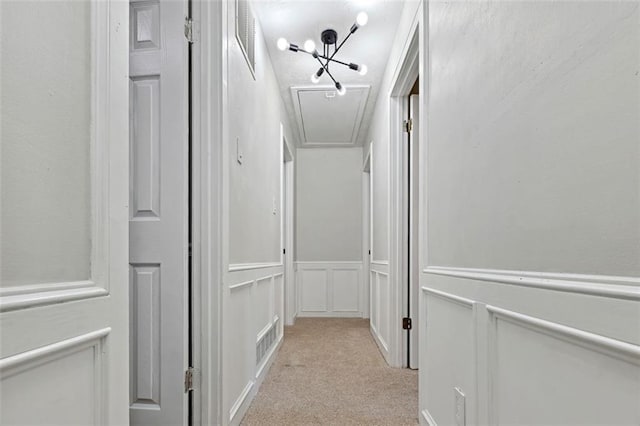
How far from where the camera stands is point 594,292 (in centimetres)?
68

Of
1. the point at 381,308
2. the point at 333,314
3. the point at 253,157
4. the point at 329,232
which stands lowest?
the point at 333,314

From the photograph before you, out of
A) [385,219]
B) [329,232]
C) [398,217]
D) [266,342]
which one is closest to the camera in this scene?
[266,342]

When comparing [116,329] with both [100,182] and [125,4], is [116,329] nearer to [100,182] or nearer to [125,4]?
[100,182]

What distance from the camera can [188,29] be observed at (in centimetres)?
163

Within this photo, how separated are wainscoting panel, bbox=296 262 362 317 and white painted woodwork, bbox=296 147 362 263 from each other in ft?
0.37

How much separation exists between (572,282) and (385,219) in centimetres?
259

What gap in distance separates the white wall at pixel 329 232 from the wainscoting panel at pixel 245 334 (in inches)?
83.8

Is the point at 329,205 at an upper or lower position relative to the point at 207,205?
upper

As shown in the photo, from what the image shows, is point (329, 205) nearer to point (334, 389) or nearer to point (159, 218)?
point (334, 389)

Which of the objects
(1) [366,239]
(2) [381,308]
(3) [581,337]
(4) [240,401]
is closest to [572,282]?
(3) [581,337]

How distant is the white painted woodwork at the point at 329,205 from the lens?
17.4 feet

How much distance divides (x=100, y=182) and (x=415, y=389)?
2278 mm

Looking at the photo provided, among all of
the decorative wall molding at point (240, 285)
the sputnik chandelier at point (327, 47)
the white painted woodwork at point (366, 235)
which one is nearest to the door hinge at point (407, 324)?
the decorative wall molding at point (240, 285)

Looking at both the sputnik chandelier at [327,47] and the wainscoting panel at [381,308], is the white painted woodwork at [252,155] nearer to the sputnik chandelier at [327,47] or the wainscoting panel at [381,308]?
the sputnik chandelier at [327,47]
